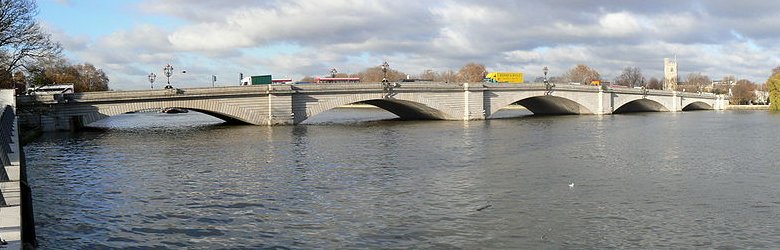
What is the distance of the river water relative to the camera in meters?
11.8

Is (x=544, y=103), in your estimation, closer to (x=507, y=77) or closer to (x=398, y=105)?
(x=507, y=77)

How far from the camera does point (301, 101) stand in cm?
5047

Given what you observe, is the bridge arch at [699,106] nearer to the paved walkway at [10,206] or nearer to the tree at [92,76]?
the tree at [92,76]

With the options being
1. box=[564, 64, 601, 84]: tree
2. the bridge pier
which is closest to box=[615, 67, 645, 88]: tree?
box=[564, 64, 601, 84]: tree

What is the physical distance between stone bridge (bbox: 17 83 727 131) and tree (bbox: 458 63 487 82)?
64076 millimetres

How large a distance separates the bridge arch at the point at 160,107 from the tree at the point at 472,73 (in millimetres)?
95276

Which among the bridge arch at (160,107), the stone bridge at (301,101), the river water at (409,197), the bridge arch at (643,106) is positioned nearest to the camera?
the river water at (409,197)

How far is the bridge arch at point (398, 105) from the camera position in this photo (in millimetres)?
51188

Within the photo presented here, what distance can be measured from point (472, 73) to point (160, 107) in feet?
342

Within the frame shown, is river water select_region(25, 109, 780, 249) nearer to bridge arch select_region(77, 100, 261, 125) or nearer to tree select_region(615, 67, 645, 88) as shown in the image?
bridge arch select_region(77, 100, 261, 125)

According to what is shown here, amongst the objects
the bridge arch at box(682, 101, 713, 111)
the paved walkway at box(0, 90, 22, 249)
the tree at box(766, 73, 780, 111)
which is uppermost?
the tree at box(766, 73, 780, 111)

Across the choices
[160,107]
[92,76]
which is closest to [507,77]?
[160,107]

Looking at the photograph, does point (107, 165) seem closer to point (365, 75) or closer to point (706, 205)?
point (706, 205)

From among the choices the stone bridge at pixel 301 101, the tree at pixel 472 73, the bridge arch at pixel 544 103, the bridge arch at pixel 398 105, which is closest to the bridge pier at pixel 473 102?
the stone bridge at pixel 301 101
